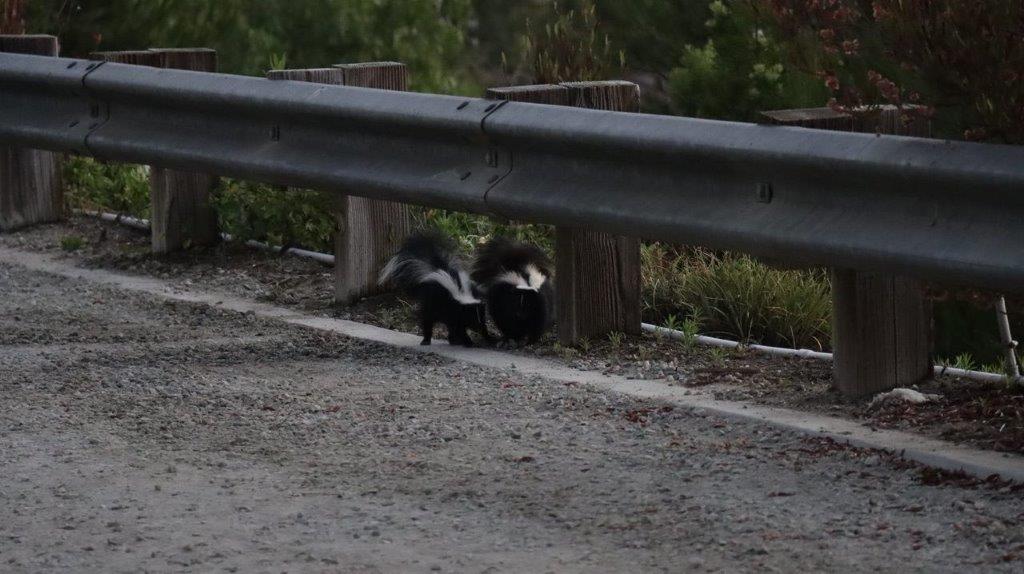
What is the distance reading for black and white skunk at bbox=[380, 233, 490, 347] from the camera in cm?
715

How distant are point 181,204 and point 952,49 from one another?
15.7ft

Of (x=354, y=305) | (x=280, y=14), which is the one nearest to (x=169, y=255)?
(x=354, y=305)

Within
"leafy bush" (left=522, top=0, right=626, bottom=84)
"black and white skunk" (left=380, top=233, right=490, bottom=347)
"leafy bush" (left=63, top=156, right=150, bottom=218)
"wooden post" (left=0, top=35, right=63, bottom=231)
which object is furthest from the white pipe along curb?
"leafy bush" (left=522, top=0, right=626, bottom=84)

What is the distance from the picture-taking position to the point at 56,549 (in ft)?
14.3

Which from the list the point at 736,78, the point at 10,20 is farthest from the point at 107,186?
the point at 736,78

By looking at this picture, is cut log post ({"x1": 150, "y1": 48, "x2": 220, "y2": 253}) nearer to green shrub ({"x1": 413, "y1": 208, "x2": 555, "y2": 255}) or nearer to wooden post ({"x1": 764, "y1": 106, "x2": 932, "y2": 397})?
green shrub ({"x1": 413, "y1": 208, "x2": 555, "y2": 255})

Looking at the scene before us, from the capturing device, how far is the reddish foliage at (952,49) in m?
5.11

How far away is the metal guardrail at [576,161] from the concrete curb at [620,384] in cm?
47

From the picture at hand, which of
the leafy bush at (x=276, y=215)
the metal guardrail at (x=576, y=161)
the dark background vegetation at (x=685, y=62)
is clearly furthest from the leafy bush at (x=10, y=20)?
the leafy bush at (x=276, y=215)

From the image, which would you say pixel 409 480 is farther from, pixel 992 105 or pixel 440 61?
pixel 440 61

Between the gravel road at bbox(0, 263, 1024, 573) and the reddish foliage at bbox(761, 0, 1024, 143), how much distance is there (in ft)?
3.49

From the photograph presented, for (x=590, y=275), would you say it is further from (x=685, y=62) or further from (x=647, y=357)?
(x=685, y=62)

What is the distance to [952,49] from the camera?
517 centimetres

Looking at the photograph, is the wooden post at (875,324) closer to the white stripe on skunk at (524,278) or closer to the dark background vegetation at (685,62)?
the dark background vegetation at (685,62)
